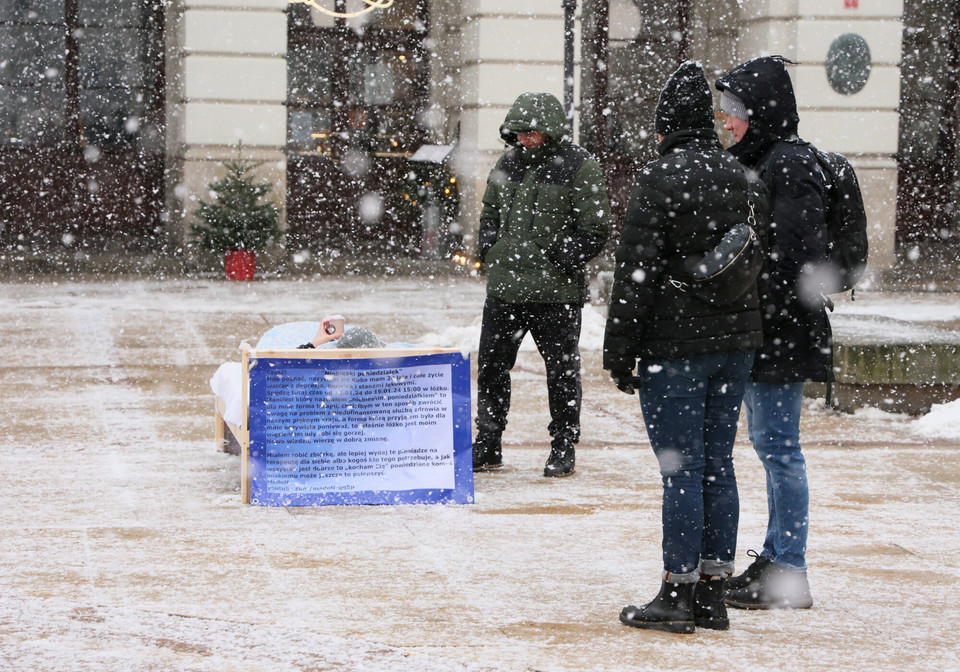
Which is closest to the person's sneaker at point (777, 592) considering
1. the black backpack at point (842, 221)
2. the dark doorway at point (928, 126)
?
the black backpack at point (842, 221)

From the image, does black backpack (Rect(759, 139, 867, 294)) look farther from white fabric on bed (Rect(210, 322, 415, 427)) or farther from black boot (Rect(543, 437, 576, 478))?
white fabric on bed (Rect(210, 322, 415, 427))

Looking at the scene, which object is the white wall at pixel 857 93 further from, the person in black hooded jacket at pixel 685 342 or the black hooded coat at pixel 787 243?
the person in black hooded jacket at pixel 685 342

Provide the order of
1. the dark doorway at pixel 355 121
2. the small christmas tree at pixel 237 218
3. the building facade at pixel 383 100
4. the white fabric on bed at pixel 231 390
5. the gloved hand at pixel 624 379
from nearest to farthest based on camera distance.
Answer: the gloved hand at pixel 624 379 → the white fabric on bed at pixel 231 390 → the small christmas tree at pixel 237 218 → the building facade at pixel 383 100 → the dark doorway at pixel 355 121

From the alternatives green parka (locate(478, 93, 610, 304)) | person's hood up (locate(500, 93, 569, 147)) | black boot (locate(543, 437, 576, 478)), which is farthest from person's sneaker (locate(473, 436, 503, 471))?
person's hood up (locate(500, 93, 569, 147))

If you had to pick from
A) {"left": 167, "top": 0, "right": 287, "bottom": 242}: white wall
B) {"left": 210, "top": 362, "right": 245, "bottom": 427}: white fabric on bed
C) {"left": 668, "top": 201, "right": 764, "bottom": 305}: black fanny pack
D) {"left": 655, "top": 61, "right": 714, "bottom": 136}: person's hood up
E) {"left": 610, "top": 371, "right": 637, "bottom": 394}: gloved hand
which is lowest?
{"left": 210, "top": 362, "right": 245, "bottom": 427}: white fabric on bed

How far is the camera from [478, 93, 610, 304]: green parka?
278 inches

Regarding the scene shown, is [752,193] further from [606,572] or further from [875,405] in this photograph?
[875,405]

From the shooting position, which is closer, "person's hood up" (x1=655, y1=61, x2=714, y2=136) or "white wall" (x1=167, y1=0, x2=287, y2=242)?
"person's hood up" (x1=655, y1=61, x2=714, y2=136)

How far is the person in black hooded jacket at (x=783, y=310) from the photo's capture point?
4883mm

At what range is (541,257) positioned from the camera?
711 centimetres

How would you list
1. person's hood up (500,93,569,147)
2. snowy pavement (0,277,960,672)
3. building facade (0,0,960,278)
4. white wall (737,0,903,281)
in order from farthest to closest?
1. white wall (737,0,903,281)
2. building facade (0,0,960,278)
3. person's hood up (500,93,569,147)
4. snowy pavement (0,277,960,672)

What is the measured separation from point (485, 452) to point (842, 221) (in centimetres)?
281

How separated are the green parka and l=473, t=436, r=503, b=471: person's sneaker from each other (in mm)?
762

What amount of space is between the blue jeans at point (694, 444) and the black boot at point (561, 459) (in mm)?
2411
